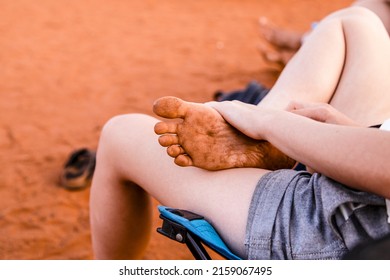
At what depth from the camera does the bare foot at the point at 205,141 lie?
5.15 ft

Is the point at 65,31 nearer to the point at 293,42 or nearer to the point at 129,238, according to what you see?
the point at 293,42

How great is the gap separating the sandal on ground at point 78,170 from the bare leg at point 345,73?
4.99 ft

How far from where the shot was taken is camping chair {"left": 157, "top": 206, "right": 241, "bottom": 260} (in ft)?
4.61

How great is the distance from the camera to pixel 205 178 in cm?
156

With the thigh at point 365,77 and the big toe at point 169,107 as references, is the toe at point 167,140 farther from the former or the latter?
the thigh at point 365,77

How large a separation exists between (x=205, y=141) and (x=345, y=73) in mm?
694

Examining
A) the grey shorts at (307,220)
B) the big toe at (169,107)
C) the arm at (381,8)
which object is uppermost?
the arm at (381,8)

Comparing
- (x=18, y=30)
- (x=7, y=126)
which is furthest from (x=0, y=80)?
(x=18, y=30)

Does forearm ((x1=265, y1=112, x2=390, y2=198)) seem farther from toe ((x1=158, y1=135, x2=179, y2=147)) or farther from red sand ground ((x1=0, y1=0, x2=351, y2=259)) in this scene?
red sand ground ((x1=0, y1=0, x2=351, y2=259))

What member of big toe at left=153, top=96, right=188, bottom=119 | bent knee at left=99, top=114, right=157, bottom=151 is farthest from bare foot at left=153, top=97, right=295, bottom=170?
bent knee at left=99, top=114, right=157, bottom=151

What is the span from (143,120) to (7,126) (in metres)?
2.35

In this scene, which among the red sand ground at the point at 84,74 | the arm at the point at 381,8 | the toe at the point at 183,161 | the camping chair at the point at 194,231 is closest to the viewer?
the camping chair at the point at 194,231

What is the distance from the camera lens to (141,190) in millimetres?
1869

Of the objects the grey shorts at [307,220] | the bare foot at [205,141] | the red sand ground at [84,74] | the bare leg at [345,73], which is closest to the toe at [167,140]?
the bare foot at [205,141]
